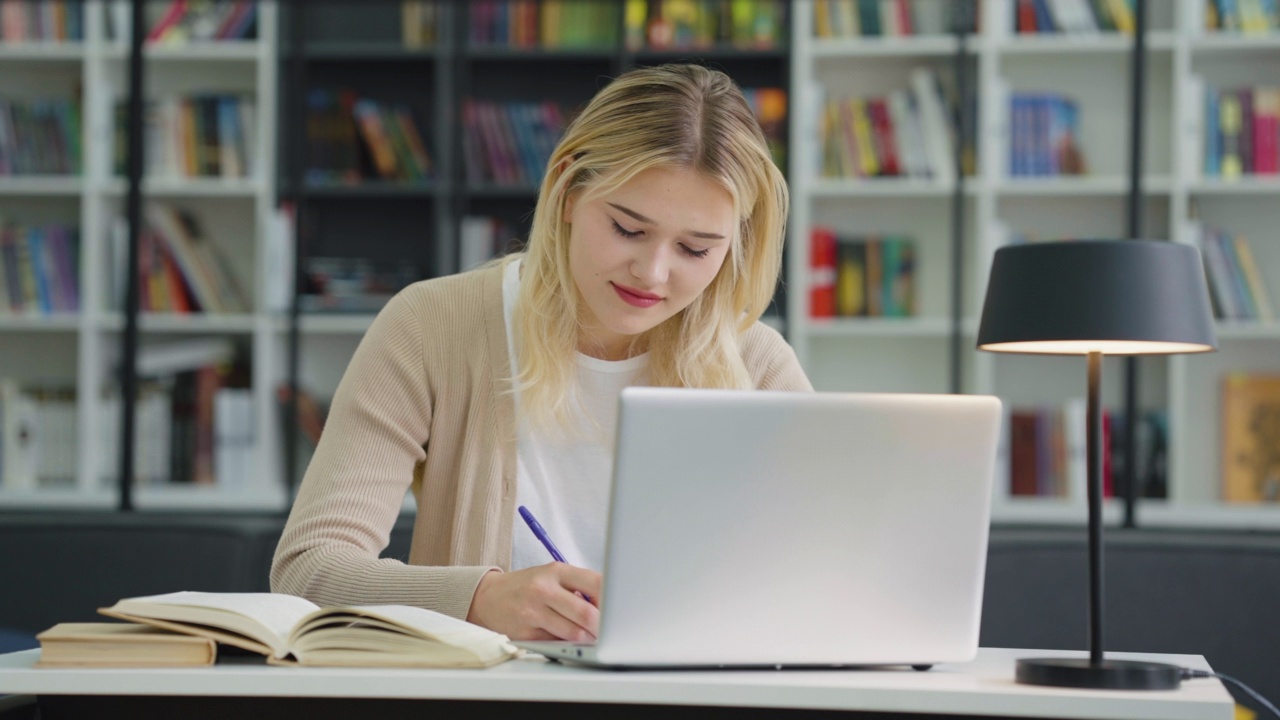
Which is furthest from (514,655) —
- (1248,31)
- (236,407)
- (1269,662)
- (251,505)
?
Answer: (1248,31)

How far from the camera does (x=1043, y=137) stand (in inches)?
148

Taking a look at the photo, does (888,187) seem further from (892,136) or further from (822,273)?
(822,273)

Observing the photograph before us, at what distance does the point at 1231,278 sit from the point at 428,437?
9.13 feet

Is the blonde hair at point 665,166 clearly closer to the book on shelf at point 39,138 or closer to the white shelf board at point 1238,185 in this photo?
the white shelf board at point 1238,185

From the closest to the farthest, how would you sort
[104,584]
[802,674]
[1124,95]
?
[802,674] < [104,584] < [1124,95]

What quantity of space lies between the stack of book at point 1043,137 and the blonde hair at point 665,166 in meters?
2.30

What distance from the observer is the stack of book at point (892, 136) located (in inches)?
149

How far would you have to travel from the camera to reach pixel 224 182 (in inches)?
152

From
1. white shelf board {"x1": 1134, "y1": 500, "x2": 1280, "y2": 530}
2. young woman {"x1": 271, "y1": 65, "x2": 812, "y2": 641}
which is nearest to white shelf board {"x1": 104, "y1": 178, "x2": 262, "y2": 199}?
young woman {"x1": 271, "y1": 65, "x2": 812, "y2": 641}

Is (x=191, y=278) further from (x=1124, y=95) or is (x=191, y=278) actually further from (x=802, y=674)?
(x=802, y=674)

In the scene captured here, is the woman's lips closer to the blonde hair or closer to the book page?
the blonde hair

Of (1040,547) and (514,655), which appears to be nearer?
(514,655)

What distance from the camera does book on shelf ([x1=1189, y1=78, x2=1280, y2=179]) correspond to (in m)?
3.63

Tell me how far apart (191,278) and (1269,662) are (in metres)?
3.06
